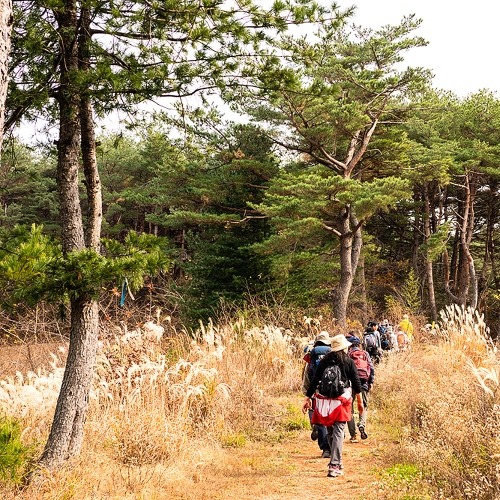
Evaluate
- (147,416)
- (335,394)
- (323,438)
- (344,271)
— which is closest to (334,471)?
(323,438)

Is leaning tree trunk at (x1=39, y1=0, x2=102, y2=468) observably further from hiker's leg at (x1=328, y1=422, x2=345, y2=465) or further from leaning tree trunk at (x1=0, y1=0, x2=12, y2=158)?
hiker's leg at (x1=328, y1=422, x2=345, y2=465)

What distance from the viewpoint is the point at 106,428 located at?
5.63 metres

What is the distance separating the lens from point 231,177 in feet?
66.2

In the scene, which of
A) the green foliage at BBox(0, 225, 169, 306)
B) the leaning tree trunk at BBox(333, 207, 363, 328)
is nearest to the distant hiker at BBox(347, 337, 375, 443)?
the green foliage at BBox(0, 225, 169, 306)

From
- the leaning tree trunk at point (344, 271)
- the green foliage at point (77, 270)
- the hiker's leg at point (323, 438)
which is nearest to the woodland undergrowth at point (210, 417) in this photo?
the hiker's leg at point (323, 438)

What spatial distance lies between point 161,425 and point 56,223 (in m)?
28.9

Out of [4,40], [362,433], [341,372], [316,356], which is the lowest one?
[362,433]

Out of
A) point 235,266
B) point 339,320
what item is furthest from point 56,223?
point 339,320

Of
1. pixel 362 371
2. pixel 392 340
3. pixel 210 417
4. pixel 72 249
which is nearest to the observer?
pixel 72 249

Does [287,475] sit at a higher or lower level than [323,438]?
lower

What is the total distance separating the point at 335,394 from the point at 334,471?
0.82 metres

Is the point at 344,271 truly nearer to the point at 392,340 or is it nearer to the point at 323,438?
the point at 392,340

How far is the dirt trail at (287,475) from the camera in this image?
17.3 ft

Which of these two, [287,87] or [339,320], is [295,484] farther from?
[339,320]
